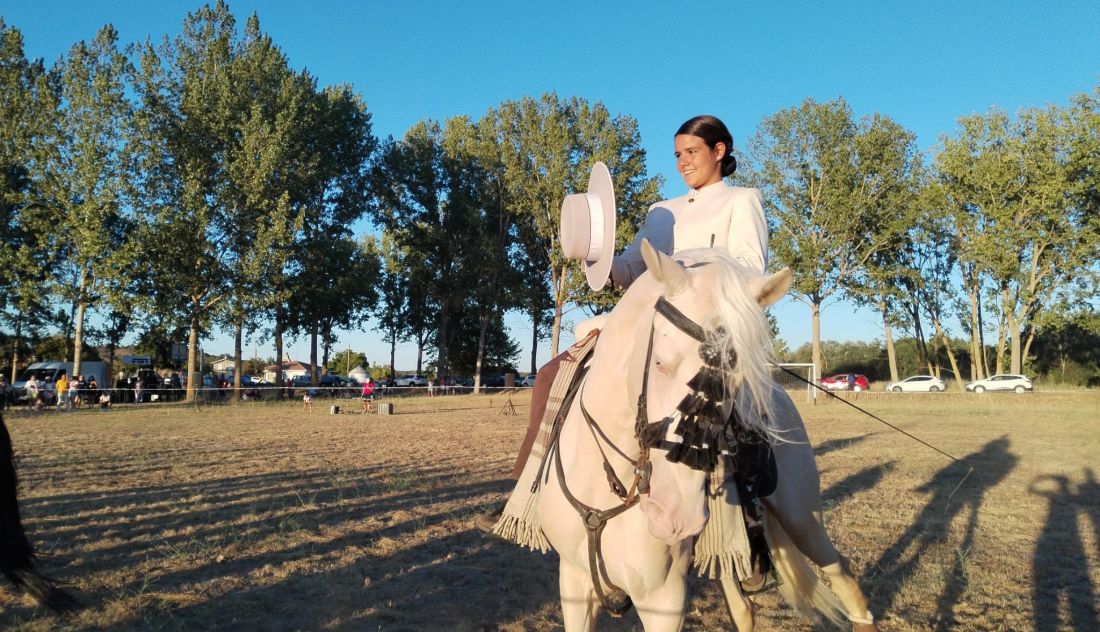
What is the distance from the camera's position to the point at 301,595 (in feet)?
17.1

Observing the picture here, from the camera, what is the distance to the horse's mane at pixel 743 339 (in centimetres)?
205

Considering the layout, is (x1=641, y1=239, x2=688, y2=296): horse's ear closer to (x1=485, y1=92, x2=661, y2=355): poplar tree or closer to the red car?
(x1=485, y1=92, x2=661, y2=355): poplar tree

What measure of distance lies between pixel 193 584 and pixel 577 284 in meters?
31.8

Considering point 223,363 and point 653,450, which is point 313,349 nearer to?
point 653,450

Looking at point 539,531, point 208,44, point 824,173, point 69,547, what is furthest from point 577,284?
point 539,531

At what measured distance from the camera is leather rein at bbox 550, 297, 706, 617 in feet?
7.03

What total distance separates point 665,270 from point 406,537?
18.8 feet

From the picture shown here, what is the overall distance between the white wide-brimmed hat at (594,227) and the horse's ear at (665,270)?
0.62m

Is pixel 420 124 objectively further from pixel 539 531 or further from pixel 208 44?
pixel 539 531

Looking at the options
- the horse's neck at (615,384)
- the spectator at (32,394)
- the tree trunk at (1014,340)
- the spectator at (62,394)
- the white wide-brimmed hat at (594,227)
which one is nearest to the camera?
the horse's neck at (615,384)

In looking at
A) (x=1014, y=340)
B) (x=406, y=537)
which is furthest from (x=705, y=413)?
(x=1014, y=340)

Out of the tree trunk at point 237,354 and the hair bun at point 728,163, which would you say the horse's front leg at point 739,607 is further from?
the tree trunk at point 237,354

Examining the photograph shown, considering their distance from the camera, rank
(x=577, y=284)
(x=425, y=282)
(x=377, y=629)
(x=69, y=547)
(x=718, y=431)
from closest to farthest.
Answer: (x=718, y=431) → (x=377, y=629) → (x=69, y=547) → (x=577, y=284) → (x=425, y=282)

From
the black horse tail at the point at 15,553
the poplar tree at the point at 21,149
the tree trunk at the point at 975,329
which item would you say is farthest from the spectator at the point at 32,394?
the tree trunk at the point at 975,329
